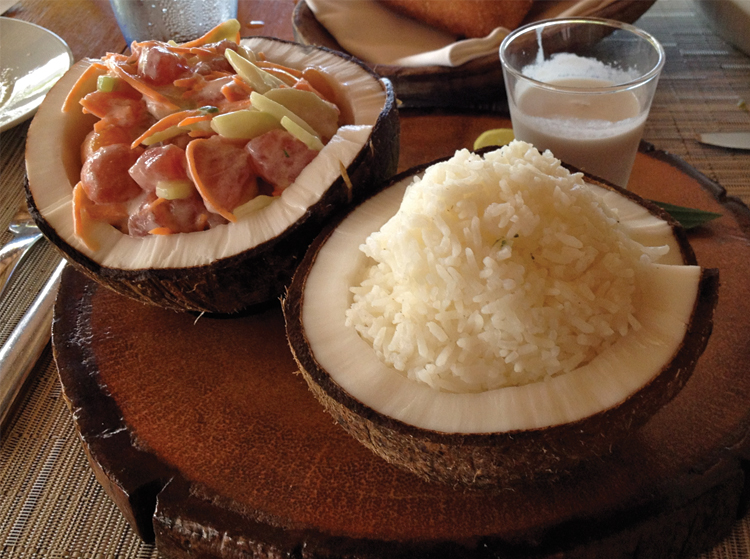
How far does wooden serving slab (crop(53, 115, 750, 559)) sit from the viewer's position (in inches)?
45.0

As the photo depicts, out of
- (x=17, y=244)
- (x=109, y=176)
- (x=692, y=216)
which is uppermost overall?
(x=109, y=176)

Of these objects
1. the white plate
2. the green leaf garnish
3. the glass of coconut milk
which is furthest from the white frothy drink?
the white plate

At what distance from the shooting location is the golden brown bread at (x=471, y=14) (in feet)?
8.09

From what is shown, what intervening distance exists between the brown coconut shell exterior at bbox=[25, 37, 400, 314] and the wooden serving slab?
0.14 metres

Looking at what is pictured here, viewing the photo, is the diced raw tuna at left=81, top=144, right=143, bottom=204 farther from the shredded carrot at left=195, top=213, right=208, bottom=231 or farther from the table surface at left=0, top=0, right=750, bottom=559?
the table surface at left=0, top=0, right=750, bottom=559

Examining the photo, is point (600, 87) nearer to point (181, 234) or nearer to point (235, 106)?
point (235, 106)

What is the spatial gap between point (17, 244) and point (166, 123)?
0.78 metres

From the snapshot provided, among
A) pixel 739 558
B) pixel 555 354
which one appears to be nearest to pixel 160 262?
pixel 555 354

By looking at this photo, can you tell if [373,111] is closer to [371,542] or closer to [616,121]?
[616,121]

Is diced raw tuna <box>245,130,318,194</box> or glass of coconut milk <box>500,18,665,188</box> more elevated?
diced raw tuna <box>245,130,318,194</box>

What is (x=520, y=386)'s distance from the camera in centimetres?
105

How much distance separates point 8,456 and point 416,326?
3.34 ft

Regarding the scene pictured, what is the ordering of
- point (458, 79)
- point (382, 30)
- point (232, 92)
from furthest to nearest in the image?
1. point (382, 30)
2. point (458, 79)
3. point (232, 92)

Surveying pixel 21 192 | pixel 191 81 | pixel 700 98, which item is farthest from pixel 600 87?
pixel 21 192
